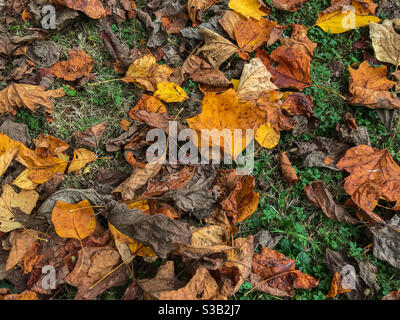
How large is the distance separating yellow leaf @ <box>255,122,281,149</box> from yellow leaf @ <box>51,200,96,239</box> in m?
1.18

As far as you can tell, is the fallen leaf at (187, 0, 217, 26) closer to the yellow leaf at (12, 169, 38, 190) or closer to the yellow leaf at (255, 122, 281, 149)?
the yellow leaf at (255, 122, 281, 149)

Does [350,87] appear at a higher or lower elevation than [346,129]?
higher

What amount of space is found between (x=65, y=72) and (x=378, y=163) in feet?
7.51

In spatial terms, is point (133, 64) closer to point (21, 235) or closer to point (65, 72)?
point (65, 72)

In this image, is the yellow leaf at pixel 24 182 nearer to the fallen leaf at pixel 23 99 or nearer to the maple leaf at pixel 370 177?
the fallen leaf at pixel 23 99

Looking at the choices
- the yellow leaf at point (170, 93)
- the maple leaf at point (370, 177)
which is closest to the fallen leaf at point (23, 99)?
→ the yellow leaf at point (170, 93)

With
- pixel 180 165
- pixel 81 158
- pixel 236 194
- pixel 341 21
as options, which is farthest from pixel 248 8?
pixel 81 158

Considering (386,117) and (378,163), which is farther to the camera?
(386,117)

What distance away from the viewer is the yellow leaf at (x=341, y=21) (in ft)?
8.77

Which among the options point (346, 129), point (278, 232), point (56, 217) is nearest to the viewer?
point (56, 217)

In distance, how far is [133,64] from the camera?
2.51 m

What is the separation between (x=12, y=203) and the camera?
210cm

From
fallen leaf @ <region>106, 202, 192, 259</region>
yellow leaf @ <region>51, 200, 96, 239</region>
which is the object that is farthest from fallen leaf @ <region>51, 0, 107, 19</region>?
fallen leaf @ <region>106, 202, 192, 259</region>
